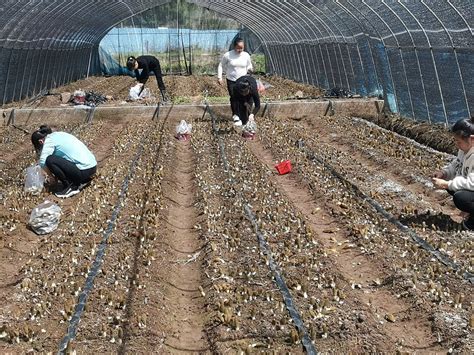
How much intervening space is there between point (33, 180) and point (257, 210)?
9.19 ft

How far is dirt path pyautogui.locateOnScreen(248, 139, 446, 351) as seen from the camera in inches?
160

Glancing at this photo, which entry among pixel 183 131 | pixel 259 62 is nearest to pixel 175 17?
pixel 259 62

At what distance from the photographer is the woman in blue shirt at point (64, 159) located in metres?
7.16

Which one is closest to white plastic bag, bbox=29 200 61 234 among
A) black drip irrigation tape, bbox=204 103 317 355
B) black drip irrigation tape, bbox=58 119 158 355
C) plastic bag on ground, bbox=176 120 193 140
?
black drip irrigation tape, bbox=58 119 158 355

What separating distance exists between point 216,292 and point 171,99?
39.0ft

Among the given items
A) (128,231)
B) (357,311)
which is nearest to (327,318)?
(357,311)

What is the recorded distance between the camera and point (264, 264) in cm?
519

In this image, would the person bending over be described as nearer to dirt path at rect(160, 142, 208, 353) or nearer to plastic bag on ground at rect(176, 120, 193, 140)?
plastic bag on ground at rect(176, 120, 193, 140)

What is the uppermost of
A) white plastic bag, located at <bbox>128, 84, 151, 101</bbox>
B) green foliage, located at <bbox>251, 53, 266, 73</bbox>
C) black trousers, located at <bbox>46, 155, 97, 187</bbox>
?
black trousers, located at <bbox>46, 155, 97, 187</bbox>

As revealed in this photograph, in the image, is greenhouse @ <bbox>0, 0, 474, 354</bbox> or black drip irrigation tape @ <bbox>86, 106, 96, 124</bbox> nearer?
greenhouse @ <bbox>0, 0, 474, 354</bbox>

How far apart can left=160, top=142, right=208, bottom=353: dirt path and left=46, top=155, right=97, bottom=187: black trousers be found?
1029 millimetres

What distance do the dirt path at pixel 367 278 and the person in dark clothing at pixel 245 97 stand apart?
2955mm

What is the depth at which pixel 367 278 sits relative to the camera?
5.07 metres

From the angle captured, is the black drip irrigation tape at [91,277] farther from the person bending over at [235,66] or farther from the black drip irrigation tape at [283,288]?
the person bending over at [235,66]
